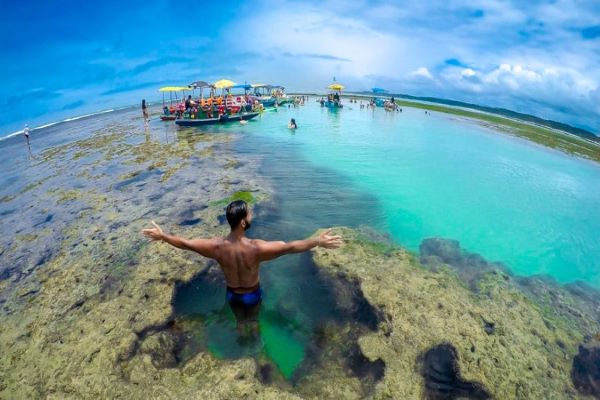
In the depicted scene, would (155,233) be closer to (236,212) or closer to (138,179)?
(236,212)

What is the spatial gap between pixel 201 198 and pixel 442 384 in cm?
840

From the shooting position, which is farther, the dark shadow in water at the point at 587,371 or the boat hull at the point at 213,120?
the boat hull at the point at 213,120

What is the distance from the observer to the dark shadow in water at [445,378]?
12.3 feet

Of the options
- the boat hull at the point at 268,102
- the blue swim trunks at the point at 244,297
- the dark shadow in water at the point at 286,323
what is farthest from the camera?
the boat hull at the point at 268,102

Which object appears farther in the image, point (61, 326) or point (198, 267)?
point (198, 267)

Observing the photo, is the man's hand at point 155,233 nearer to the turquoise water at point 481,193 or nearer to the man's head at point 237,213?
the man's head at point 237,213

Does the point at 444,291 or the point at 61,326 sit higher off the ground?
the point at 444,291

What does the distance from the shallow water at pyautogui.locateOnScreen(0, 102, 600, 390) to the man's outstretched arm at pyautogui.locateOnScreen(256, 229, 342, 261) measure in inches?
56.2

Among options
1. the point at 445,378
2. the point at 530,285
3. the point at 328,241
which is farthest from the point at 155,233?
the point at 530,285

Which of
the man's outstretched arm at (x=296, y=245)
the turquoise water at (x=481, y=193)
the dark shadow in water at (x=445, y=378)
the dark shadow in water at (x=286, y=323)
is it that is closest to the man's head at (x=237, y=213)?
the man's outstretched arm at (x=296, y=245)

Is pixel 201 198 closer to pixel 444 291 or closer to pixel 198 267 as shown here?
pixel 198 267

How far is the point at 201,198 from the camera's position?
1032 centimetres

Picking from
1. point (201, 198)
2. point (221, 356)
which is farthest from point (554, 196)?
point (221, 356)

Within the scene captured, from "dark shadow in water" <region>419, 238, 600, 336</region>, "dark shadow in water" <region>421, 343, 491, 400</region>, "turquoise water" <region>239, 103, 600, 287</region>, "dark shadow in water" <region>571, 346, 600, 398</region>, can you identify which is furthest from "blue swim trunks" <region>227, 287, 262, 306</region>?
"turquoise water" <region>239, 103, 600, 287</region>
